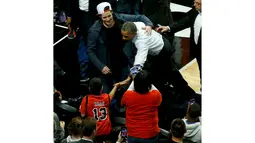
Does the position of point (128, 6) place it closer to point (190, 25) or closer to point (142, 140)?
point (190, 25)

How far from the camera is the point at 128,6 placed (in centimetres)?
347

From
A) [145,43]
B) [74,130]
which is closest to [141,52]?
[145,43]

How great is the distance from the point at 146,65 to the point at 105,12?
46cm

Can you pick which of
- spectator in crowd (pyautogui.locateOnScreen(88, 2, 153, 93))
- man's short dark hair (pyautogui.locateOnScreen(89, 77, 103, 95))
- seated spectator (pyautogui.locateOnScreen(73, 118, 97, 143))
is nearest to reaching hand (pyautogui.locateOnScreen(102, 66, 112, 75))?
spectator in crowd (pyautogui.locateOnScreen(88, 2, 153, 93))

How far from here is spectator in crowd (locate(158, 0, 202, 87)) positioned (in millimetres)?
3342

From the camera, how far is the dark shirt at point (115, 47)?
3494mm

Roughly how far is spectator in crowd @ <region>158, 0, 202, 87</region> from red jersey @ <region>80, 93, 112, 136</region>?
2.18 feet

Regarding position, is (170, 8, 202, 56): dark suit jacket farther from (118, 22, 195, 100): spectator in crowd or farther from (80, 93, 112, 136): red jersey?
(80, 93, 112, 136): red jersey

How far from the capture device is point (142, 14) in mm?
3459

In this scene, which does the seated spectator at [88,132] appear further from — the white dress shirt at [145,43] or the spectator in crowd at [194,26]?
the spectator in crowd at [194,26]

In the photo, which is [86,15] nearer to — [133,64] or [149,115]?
[133,64]

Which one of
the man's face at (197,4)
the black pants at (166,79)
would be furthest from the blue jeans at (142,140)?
the man's face at (197,4)

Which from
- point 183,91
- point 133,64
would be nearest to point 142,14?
point 133,64

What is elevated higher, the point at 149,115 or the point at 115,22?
the point at 115,22
